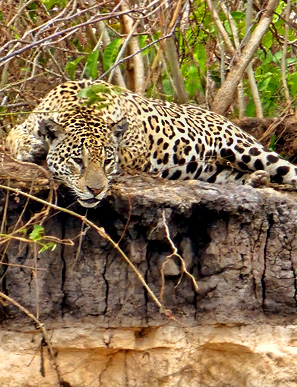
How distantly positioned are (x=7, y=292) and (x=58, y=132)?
4.34ft

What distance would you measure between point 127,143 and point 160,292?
157 centimetres

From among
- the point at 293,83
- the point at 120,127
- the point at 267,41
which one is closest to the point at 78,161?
the point at 120,127

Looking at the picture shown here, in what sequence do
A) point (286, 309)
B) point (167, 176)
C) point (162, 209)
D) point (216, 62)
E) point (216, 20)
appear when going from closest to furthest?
point (162, 209) < point (286, 309) < point (167, 176) < point (216, 20) < point (216, 62)

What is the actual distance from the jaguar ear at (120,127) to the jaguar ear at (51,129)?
0.40 m

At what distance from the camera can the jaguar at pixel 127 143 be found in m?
5.88

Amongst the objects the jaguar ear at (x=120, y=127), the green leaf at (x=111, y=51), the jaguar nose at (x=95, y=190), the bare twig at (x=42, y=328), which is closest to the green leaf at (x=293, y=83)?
the green leaf at (x=111, y=51)

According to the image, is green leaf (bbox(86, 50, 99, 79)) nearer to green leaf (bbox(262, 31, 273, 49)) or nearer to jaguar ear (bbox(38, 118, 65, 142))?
jaguar ear (bbox(38, 118, 65, 142))

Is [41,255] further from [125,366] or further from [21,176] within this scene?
[125,366]

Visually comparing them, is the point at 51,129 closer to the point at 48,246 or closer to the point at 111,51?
the point at 48,246

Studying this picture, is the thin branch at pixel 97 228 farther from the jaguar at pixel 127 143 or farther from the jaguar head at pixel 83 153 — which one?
the jaguar head at pixel 83 153

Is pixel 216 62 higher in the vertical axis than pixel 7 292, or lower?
higher

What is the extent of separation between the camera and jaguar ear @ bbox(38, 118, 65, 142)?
19.8 ft

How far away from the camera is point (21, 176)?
5.44 m

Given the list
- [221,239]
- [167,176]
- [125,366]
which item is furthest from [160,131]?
[125,366]
